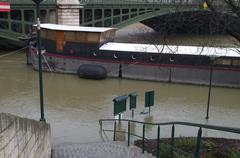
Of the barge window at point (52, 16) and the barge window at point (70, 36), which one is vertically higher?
the barge window at point (52, 16)

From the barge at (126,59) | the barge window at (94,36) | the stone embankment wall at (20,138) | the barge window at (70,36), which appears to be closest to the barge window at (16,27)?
the barge at (126,59)

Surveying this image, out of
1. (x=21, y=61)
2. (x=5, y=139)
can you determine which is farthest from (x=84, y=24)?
(x=5, y=139)

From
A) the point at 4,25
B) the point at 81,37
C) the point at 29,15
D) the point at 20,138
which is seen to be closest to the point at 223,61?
the point at 81,37

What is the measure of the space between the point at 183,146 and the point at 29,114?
1177cm

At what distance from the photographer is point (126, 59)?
26.4 metres

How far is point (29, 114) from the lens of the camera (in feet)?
60.7

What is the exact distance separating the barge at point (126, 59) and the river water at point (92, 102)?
29.8 inches

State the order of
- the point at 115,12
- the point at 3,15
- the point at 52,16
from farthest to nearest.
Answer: the point at 115,12, the point at 52,16, the point at 3,15

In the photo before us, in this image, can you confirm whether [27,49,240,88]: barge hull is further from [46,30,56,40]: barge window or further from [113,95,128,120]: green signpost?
[113,95,128,120]: green signpost

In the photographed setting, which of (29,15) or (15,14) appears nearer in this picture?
(15,14)

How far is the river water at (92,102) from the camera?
16.6m

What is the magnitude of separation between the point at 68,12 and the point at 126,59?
488 inches

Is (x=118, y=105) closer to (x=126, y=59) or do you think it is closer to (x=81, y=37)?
(x=126, y=59)

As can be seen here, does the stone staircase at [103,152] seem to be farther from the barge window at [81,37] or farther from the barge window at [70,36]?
the barge window at [70,36]
